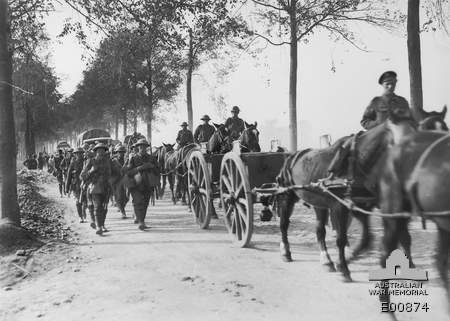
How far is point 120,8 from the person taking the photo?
8.38m

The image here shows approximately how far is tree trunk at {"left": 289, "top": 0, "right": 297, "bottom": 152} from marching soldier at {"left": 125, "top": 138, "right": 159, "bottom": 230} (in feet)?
23.9

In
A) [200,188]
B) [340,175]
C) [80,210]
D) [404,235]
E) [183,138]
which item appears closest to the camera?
[404,235]

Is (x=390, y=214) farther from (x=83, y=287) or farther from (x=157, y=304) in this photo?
(x=83, y=287)

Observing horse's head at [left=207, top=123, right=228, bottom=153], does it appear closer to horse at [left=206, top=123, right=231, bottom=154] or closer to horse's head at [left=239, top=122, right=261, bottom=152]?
horse at [left=206, top=123, right=231, bottom=154]

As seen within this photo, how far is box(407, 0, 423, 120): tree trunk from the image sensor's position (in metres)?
9.25

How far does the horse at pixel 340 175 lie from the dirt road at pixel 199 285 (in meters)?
0.45

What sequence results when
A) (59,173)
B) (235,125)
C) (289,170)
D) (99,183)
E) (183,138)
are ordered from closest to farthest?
1. (289,170)
2. (99,183)
3. (235,125)
4. (183,138)
5. (59,173)

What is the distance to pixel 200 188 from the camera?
9344 millimetres

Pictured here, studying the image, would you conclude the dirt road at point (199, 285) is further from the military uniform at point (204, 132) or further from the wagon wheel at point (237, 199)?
the military uniform at point (204, 132)

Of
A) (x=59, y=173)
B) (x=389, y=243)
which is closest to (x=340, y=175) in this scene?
(x=389, y=243)

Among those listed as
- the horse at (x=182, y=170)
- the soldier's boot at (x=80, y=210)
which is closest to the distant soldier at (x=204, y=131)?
the horse at (x=182, y=170)

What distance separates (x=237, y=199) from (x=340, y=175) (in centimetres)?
255

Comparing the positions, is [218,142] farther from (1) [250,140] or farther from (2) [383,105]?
(2) [383,105]

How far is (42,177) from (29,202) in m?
12.8
